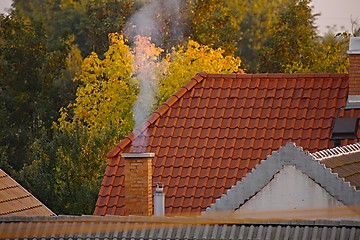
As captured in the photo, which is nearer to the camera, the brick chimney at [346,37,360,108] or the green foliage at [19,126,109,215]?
the brick chimney at [346,37,360,108]

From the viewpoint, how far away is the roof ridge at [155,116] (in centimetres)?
2467

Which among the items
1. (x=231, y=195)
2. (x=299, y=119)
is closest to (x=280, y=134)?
(x=299, y=119)

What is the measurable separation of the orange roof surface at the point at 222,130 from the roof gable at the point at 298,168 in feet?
15.8

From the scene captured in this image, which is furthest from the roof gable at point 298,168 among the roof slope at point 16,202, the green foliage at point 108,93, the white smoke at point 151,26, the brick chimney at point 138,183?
the white smoke at point 151,26

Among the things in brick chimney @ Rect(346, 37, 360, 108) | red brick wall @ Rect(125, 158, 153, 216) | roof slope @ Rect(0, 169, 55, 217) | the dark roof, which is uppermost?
brick chimney @ Rect(346, 37, 360, 108)

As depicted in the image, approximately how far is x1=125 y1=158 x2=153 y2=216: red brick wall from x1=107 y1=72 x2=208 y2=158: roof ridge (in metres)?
2.40

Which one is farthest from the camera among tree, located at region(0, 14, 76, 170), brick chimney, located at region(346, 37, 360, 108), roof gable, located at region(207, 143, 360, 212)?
tree, located at region(0, 14, 76, 170)

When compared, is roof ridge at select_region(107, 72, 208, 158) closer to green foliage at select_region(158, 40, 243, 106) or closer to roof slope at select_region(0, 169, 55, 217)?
roof slope at select_region(0, 169, 55, 217)

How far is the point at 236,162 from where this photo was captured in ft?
79.2

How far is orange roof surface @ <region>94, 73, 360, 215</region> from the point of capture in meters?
23.8

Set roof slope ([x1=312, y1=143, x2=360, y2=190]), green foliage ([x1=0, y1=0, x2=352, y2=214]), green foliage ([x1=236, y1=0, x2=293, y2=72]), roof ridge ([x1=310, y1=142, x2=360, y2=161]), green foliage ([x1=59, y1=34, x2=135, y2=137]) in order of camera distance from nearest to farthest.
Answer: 1. roof slope ([x1=312, y1=143, x2=360, y2=190])
2. roof ridge ([x1=310, y1=142, x2=360, y2=161])
3. green foliage ([x1=59, y1=34, x2=135, y2=137])
4. green foliage ([x1=0, y1=0, x2=352, y2=214])
5. green foliage ([x1=236, y1=0, x2=293, y2=72])

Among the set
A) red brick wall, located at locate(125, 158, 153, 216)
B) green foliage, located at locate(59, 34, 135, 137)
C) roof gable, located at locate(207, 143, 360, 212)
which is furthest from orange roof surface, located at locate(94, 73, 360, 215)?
green foliage, located at locate(59, 34, 135, 137)

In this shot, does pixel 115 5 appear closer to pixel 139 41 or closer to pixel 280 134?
pixel 139 41

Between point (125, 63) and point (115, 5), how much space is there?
31.3 ft
